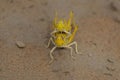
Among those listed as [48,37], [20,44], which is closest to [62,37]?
[48,37]

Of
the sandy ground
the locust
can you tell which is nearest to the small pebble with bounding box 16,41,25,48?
the sandy ground

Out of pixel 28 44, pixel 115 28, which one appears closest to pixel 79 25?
pixel 115 28

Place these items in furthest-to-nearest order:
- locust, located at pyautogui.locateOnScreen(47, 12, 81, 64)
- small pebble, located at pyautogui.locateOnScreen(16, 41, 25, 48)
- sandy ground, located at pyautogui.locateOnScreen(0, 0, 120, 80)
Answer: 1. small pebble, located at pyautogui.locateOnScreen(16, 41, 25, 48)
2. locust, located at pyautogui.locateOnScreen(47, 12, 81, 64)
3. sandy ground, located at pyautogui.locateOnScreen(0, 0, 120, 80)

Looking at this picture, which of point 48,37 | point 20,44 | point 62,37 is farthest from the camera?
point 48,37

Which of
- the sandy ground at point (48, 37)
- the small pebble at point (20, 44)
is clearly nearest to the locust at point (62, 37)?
the sandy ground at point (48, 37)

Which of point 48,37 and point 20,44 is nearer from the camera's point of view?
point 20,44

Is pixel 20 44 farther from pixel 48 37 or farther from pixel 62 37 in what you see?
pixel 62 37

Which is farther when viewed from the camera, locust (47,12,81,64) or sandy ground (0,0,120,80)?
locust (47,12,81,64)

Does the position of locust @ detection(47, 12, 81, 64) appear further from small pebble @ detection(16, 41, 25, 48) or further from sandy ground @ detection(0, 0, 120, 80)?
small pebble @ detection(16, 41, 25, 48)

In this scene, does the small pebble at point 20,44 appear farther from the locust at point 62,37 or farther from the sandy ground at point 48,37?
the locust at point 62,37
